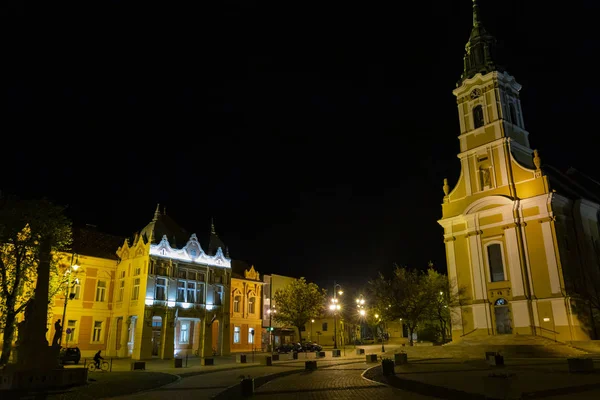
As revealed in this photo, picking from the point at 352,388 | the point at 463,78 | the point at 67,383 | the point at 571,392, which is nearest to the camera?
the point at 571,392

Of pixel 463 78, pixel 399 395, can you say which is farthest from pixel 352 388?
pixel 463 78

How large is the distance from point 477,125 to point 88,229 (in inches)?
1705

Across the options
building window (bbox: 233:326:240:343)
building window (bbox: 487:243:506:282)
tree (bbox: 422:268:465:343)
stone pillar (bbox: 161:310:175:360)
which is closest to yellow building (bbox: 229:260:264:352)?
building window (bbox: 233:326:240:343)

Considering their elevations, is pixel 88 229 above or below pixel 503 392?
above

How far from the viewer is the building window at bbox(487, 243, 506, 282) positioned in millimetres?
41469

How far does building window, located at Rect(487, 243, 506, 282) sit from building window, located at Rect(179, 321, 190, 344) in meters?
31.2

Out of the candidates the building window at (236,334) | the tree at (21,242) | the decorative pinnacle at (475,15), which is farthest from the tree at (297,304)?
the decorative pinnacle at (475,15)

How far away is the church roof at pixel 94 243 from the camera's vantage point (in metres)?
46.0

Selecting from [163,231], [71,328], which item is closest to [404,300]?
[163,231]

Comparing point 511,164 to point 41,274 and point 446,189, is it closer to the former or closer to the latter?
point 446,189

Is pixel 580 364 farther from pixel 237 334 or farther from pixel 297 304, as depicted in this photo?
pixel 297 304

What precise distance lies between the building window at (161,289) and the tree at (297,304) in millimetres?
19771

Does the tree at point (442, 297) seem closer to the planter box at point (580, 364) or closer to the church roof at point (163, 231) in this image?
the planter box at point (580, 364)

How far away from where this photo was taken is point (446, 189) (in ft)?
159
